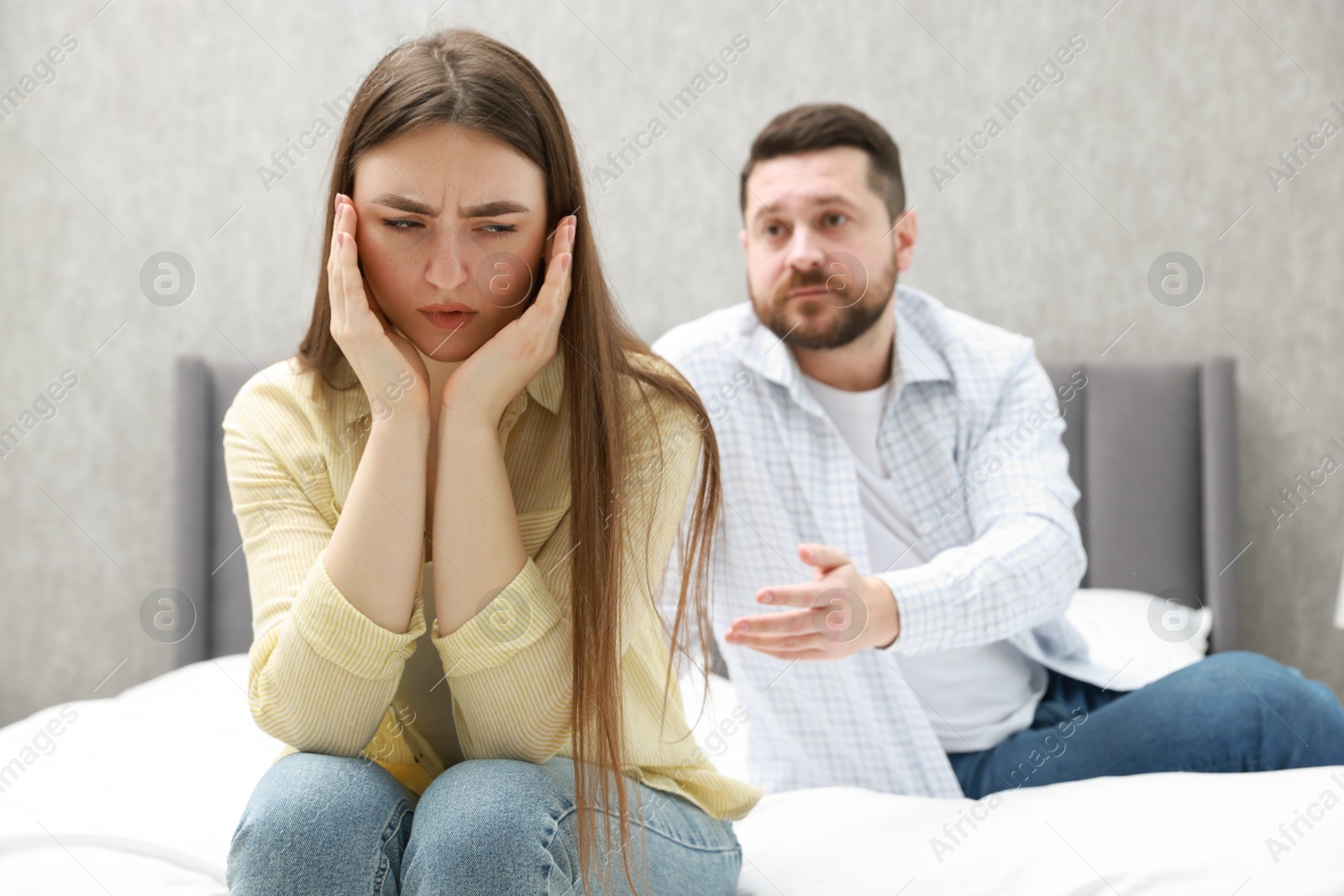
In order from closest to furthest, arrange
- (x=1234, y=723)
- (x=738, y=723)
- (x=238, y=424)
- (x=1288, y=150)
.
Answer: (x=238, y=424), (x=1234, y=723), (x=738, y=723), (x=1288, y=150)

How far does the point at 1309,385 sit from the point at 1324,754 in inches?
46.2

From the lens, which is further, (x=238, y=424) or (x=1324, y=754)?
(x=1324, y=754)

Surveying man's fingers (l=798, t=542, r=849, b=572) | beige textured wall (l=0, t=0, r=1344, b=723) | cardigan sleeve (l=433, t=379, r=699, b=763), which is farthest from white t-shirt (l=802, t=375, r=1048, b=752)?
beige textured wall (l=0, t=0, r=1344, b=723)

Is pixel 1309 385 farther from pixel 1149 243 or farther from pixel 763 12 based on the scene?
pixel 763 12

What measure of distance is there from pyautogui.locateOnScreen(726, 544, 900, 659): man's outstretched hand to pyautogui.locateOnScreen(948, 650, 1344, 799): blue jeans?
1.05ft

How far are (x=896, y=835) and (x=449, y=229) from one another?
0.75 meters

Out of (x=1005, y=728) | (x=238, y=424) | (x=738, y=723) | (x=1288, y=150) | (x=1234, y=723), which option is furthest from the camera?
(x=1288, y=150)

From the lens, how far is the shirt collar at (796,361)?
139 cm

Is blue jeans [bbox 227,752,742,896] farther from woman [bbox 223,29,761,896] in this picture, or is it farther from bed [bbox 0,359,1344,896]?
bed [bbox 0,359,1344,896]

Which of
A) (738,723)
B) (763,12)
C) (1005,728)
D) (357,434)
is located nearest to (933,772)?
(1005,728)

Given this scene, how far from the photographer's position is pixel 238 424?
98 centimetres

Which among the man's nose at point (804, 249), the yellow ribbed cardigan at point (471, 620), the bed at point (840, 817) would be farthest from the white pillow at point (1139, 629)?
the yellow ribbed cardigan at point (471, 620)

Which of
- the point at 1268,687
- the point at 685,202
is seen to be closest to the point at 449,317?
the point at 1268,687

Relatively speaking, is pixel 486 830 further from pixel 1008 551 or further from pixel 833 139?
pixel 833 139
